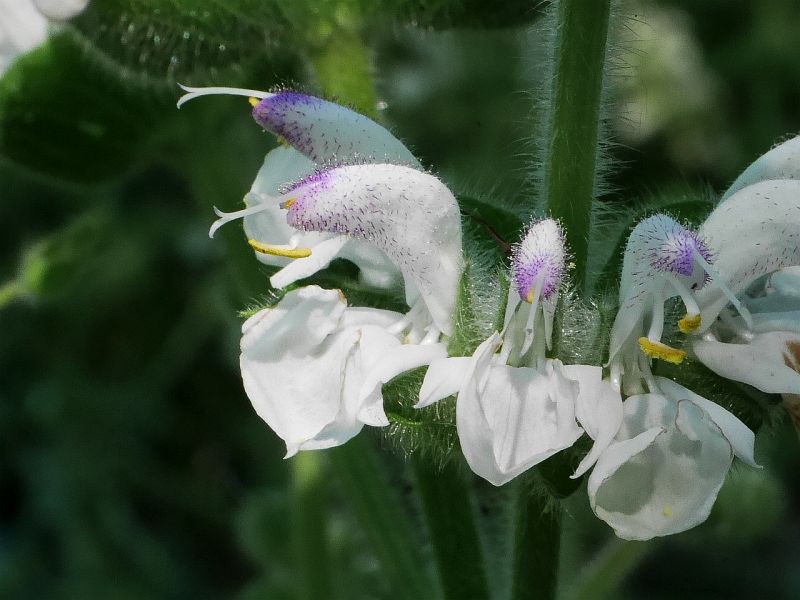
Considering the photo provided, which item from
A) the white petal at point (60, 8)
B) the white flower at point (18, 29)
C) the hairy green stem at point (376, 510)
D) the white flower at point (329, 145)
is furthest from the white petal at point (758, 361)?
the white flower at point (18, 29)

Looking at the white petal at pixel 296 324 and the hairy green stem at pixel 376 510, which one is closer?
the white petal at pixel 296 324

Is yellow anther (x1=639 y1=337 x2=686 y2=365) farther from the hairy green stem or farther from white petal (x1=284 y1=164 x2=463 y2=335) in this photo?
the hairy green stem

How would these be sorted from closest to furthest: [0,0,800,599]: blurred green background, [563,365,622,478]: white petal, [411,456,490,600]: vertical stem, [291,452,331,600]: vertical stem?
[563,365,622,478]: white petal → [411,456,490,600]: vertical stem → [291,452,331,600]: vertical stem → [0,0,800,599]: blurred green background

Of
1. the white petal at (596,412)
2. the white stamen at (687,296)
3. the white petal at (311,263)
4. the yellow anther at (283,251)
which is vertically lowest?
the white petal at (596,412)


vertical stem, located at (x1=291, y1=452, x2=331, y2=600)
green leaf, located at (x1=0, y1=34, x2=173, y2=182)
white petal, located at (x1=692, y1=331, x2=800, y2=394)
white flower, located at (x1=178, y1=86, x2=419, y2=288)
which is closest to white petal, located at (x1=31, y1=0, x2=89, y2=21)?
green leaf, located at (x1=0, y1=34, x2=173, y2=182)

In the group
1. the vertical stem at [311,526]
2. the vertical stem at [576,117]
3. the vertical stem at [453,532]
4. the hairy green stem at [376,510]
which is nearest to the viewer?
the vertical stem at [576,117]

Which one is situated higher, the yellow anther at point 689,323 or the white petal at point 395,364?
the white petal at point 395,364

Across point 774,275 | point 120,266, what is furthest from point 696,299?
point 120,266

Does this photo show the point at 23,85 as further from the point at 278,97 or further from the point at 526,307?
the point at 526,307

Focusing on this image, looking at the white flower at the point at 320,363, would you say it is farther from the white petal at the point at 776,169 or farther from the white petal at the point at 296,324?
the white petal at the point at 776,169
